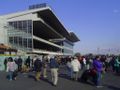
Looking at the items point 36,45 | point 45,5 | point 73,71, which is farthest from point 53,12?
point 73,71

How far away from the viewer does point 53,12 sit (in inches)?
3076

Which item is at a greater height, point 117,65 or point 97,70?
point 117,65

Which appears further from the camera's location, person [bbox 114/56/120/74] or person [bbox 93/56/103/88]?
person [bbox 114/56/120/74]

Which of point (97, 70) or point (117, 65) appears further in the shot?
point (117, 65)

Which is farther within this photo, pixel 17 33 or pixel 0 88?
pixel 17 33

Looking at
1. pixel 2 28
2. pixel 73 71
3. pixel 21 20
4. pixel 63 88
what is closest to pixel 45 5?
pixel 21 20

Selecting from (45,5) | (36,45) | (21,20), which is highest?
(45,5)

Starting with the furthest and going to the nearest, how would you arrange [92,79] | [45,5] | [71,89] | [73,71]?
[45,5] < [73,71] < [92,79] < [71,89]

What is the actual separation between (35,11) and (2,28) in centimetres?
806

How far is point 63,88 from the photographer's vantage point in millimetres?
15969

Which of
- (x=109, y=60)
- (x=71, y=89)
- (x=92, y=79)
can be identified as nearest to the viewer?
(x=71, y=89)

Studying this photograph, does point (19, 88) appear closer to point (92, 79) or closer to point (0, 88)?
point (0, 88)

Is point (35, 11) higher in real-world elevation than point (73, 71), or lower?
higher

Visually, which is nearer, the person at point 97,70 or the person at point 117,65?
the person at point 97,70
